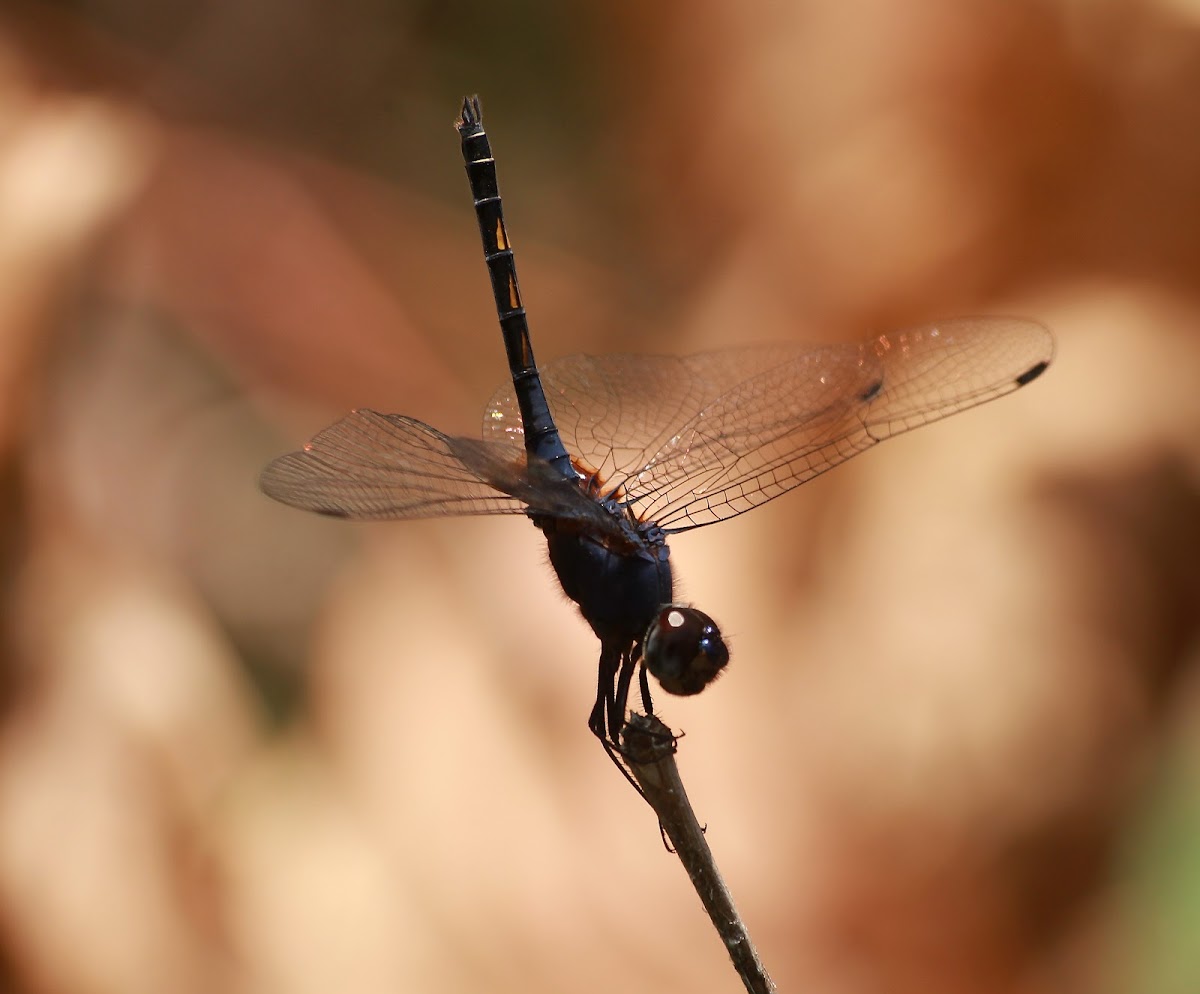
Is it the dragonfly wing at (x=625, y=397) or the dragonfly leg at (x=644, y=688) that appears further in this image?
the dragonfly wing at (x=625, y=397)

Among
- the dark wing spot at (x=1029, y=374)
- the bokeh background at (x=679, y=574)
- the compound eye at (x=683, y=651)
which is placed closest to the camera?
the compound eye at (x=683, y=651)

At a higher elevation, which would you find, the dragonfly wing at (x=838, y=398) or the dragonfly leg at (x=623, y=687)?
the dragonfly wing at (x=838, y=398)

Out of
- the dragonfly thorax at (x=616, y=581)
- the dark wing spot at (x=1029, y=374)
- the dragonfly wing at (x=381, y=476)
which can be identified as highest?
the dragonfly wing at (x=381, y=476)

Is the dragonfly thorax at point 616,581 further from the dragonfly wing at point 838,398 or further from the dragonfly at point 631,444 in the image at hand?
the dragonfly wing at point 838,398

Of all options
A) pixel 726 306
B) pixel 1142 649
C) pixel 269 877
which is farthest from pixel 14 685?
pixel 1142 649

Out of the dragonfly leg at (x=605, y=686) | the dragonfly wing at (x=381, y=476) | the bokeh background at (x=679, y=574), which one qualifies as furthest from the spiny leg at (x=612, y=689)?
the bokeh background at (x=679, y=574)

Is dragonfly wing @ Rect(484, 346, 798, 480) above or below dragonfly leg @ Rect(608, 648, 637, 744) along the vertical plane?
above

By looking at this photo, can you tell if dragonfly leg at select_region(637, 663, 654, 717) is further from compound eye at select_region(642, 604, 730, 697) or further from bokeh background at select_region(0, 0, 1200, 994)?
bokeh background at select_region(0, 0, 1200, 994)

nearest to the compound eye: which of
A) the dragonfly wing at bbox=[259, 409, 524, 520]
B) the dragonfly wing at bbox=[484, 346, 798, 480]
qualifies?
the dragonfly wing at bbox=[259, 409, 524, 520]
